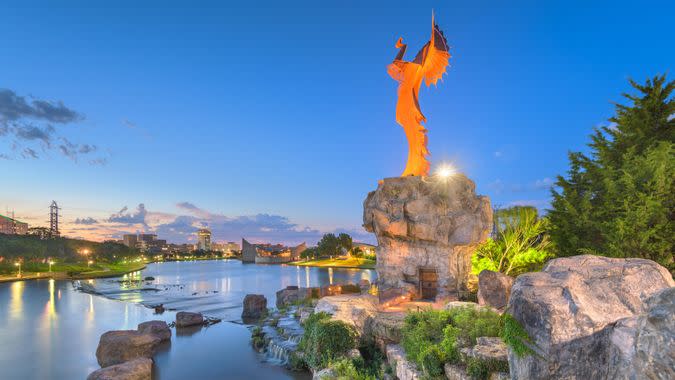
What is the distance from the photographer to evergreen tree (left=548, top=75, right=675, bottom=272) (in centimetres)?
1531

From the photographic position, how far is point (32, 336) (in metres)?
24.9

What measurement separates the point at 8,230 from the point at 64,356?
157 meters

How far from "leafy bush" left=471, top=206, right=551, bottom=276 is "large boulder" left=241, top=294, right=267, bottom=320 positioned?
17.2 m

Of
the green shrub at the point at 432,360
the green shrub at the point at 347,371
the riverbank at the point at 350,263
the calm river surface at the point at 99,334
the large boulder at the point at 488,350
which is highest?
the large boulder at the point at 488,350

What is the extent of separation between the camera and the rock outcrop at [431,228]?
70.7 ft

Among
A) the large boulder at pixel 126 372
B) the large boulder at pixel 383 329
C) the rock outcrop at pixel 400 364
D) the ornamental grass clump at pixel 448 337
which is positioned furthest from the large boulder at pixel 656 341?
the large boulder at pixel 126 372

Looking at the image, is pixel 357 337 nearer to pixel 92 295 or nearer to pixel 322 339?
pixel 322 339

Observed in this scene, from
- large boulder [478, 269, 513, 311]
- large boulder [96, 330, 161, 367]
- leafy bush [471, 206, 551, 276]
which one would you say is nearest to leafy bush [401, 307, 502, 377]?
large boulder [478, 269, 513, 311]

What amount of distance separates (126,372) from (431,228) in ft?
55.1

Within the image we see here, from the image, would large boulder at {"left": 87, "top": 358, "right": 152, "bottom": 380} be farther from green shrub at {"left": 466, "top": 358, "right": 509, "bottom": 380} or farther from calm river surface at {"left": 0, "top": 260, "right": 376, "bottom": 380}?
green shrub at {"left": 466, "top": 358, "right": 509, "bottom": 380}

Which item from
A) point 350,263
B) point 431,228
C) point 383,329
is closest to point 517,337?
point 383,329

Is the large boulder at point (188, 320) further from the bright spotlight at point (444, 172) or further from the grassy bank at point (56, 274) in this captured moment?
the grassy bank at point (56, 274)

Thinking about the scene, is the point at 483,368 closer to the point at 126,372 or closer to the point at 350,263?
the point at 126,372

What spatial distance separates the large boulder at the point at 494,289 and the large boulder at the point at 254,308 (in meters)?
18.8
